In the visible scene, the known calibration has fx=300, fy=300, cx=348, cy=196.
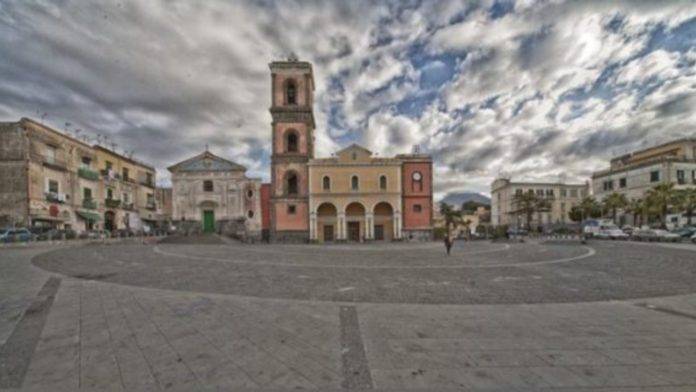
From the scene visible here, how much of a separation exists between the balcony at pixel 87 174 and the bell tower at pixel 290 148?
2209cm

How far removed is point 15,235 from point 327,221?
2693cm

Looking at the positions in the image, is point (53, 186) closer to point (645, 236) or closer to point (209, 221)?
point (209, 221)

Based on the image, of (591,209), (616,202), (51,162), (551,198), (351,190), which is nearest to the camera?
(51,162)

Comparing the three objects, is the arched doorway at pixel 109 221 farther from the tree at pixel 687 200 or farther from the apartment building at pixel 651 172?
the apartment building at pixel 651 172

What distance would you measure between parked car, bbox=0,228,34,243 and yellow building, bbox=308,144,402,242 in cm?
2417

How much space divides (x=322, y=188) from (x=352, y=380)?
3194 centimetres

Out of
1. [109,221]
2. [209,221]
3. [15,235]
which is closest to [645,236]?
[209,221]

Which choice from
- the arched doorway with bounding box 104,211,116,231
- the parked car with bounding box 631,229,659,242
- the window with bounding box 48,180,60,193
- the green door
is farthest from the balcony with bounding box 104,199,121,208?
the parked car with bounding box 631,229,659,242

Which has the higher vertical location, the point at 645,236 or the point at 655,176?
the point at 655,176

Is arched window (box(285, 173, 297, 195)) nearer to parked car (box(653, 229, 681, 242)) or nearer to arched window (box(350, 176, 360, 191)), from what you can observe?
arched window (box(350, 176, 360, 191))

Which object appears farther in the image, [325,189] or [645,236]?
[325,189]

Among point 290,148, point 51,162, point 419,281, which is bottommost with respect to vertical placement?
point 419,281

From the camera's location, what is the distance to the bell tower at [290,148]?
113ft

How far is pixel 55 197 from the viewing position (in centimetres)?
3073
